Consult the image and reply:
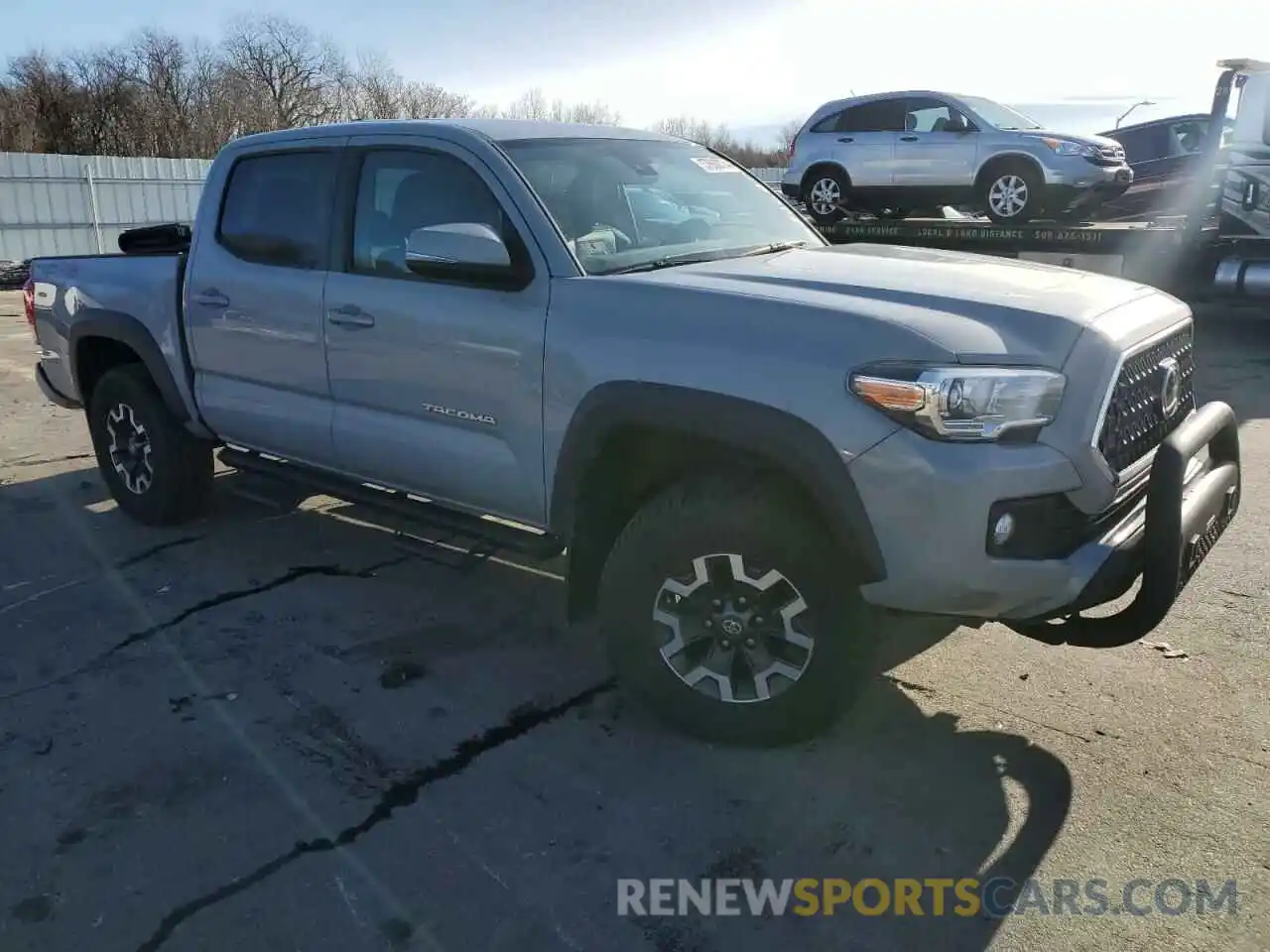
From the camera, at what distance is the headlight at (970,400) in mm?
2771

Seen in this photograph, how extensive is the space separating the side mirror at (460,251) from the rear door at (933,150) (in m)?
9.20

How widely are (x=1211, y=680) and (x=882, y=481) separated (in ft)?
6.09

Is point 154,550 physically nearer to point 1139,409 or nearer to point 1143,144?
point 1139,409

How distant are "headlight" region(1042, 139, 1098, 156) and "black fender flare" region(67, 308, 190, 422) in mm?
9223

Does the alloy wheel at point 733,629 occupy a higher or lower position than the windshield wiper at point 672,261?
lower

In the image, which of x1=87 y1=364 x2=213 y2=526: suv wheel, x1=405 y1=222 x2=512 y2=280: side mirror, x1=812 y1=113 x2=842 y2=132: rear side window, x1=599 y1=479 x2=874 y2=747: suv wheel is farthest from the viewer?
x1=812 y1=113 x2=842 y2=132: rear side window

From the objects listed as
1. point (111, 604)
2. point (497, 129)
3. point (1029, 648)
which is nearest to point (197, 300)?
point (111, 604)

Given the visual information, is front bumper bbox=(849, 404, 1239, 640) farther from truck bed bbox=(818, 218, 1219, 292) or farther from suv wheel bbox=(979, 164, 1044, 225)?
suv wheel bbox=(979, 164, 1044, 225)

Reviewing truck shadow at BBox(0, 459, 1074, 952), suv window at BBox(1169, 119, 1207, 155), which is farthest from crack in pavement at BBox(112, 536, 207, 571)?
suv window at BBox(1169, 119, 1207, 155)

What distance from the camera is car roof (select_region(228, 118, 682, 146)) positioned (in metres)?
4.07

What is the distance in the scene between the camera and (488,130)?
409 centimetres

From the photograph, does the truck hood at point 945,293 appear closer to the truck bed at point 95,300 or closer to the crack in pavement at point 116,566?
the truck bed at point 95,300

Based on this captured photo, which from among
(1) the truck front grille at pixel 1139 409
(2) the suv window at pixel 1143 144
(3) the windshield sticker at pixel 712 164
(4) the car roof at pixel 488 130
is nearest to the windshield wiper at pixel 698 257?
(3) the windshield sticker at pixel 712 164

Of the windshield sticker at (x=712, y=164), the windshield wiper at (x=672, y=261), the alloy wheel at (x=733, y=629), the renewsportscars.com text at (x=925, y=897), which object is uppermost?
the windshield sticker at (x=712, y=164)
